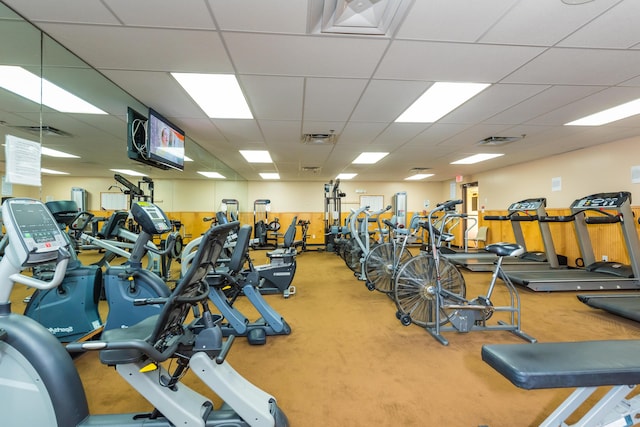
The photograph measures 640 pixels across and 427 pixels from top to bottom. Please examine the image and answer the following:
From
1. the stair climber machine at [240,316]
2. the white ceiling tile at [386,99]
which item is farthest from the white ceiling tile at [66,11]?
the white ceiling tile at [386,99]

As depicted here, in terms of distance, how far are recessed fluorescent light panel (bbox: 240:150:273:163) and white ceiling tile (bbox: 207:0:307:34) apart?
12.5 ft

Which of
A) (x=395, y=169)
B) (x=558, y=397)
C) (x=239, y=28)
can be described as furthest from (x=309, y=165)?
(x=558, y=397)

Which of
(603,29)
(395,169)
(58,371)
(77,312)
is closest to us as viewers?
(58,371)

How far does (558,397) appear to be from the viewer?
1806mm

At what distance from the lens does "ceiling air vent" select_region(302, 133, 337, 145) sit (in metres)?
4.61

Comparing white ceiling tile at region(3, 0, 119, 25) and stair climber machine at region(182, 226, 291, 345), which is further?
stair climber machine at region(182, 226, 291, 345)

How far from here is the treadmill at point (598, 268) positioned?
156 inches

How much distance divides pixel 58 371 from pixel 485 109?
4574mm

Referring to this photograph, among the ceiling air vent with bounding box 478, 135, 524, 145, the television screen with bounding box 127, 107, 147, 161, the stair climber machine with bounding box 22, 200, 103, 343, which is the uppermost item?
the ceiling air vent with bounding box 478, 135, 524, 145

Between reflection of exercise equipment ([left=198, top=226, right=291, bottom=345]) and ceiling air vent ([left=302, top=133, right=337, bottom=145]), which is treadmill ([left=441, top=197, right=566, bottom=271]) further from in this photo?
reflection of exercise equipment ([left=198, top=226, right=291, bottom=345])

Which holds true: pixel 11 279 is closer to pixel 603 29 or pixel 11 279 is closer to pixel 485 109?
pixel 603 29

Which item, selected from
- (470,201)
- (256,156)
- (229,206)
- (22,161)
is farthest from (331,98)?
(470,201)

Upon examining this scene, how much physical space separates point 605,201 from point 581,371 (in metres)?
4.63

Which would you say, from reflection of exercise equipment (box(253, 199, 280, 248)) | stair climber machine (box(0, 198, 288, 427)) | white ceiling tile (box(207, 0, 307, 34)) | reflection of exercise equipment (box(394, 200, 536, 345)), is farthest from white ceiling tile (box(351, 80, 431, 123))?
reflection of exercise equipment (box(253, 199, 280, 248))
